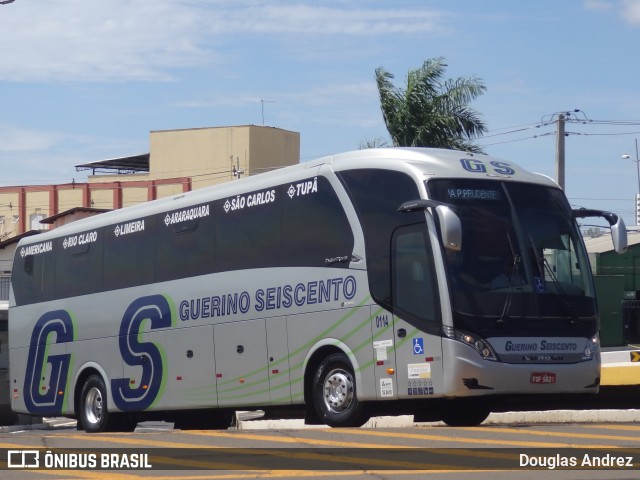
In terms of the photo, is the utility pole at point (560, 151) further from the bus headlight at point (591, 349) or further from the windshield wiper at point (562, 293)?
the windshield wiper at point (562, 293)

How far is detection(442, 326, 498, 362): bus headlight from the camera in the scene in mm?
13055

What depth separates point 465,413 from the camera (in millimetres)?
14781

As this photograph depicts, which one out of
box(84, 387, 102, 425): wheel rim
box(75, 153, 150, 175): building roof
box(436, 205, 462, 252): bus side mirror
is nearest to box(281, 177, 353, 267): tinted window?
box(436, 205, 462, 252): bus side mirror

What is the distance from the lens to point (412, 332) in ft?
44.3

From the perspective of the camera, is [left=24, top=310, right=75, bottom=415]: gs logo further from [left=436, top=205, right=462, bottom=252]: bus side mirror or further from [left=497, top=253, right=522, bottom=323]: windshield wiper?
[left=436, top=205, right=462, bottom=252]: bus side mirror

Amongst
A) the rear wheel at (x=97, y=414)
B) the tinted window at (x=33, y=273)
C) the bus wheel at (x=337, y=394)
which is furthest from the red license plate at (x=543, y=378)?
the tinted window at (x=33, y=273)

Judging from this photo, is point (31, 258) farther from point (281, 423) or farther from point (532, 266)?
point (532, 266)

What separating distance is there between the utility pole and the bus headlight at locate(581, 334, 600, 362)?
21.7 meters

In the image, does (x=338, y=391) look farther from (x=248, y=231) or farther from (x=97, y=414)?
(x=97, y=414)

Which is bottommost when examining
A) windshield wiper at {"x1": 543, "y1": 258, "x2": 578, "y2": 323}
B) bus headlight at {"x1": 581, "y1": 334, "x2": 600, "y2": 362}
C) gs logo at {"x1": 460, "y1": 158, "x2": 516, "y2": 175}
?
bus headlight at {"x1": 581, "y1": 334, "x2": 600, "y2": 362}

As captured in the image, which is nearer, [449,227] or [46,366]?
[449,227]

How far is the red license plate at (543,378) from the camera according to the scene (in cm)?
1336

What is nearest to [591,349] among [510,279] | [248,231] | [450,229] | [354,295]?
[510,279]

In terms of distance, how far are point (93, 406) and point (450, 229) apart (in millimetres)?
9848
